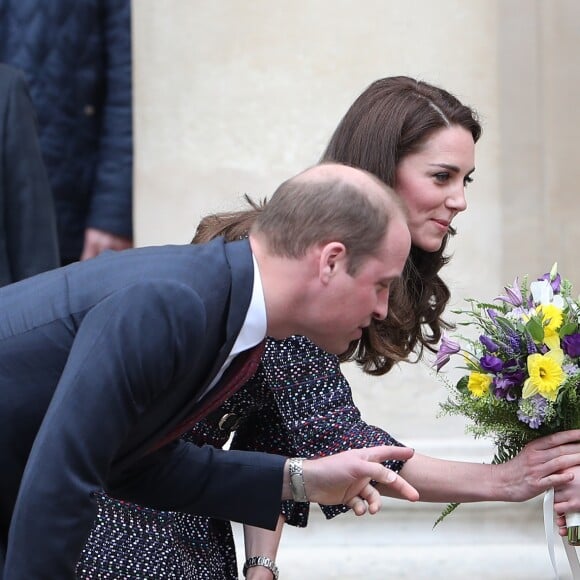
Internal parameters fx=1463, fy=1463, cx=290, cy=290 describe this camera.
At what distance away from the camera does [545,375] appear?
324 cm

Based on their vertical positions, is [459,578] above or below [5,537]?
below

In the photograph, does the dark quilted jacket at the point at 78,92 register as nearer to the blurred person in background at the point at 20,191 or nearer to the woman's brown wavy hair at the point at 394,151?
the blurred person in background at the point at 20,191

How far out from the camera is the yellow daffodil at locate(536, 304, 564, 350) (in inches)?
129

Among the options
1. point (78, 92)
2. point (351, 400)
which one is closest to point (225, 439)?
point (351, 400)

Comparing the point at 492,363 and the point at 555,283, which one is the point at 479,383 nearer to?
the point at 492,363

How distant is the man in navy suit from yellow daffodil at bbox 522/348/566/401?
51 cm

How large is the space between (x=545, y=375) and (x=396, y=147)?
655 mm

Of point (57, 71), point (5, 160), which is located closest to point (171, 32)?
point (57, 71)

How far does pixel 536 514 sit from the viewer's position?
A: 16.2 feet

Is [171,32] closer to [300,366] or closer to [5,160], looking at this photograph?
[5,160]

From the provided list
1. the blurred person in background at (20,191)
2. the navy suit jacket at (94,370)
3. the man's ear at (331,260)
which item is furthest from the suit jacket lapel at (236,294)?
the blurred person in background at (20,191)

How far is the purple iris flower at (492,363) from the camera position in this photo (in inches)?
129

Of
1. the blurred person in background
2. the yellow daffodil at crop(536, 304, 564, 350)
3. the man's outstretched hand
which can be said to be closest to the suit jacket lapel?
the man's outstretched hand

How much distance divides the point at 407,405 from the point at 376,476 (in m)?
2.35
